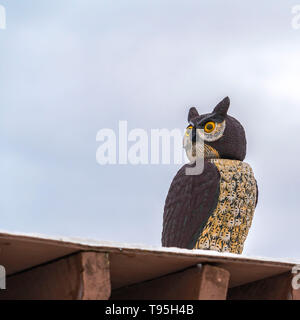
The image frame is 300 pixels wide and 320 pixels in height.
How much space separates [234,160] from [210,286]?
216 inches

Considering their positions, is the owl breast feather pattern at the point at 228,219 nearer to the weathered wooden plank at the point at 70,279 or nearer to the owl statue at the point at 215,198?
the owl statue at the point at 215,198

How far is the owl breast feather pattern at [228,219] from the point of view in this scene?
816 cm

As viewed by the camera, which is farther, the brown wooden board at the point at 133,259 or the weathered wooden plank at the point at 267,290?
the weathered wooden plank at the point at 267,290

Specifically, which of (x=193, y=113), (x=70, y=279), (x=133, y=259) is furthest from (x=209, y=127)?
(x=70, y=279)

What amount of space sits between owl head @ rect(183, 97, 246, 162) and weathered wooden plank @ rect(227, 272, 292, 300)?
16.2ft

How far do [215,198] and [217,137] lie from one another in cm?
92

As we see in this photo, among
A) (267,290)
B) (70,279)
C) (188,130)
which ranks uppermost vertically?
(188,130)

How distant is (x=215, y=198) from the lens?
816 centimetres

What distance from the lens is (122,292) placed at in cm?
377

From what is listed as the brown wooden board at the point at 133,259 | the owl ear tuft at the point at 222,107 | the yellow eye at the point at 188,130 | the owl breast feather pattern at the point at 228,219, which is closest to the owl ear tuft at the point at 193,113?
the yellow eye at the point at 188,130

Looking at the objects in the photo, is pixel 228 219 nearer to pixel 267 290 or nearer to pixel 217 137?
pixel 217 137

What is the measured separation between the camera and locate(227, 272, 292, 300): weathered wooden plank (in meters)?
3.50

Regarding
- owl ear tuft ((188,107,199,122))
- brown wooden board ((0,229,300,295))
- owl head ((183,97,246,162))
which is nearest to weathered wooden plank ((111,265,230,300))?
brown wooden board ((0,229,300,295))
